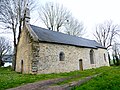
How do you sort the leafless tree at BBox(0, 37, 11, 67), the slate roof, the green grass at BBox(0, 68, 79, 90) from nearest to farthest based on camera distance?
the green grass at BBox(0, 68, 79, 90)
the slate roof
the leafless tree at BBox(0, 37, 11, 67)

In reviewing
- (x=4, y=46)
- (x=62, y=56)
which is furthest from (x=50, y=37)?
(x=4, y=46)

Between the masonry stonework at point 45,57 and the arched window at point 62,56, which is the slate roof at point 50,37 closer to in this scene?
the masonry stonework at point 45,57

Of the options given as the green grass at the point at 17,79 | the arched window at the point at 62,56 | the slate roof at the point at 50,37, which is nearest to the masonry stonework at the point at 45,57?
the arched window at the point at 62,56

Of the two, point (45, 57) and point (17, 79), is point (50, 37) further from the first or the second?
point (17, 79)

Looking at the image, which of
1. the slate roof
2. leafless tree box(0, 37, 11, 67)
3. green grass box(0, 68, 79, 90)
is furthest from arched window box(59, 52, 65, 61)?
leafless tree box(0, 37, 11, 67)

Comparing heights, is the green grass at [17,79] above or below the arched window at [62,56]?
below

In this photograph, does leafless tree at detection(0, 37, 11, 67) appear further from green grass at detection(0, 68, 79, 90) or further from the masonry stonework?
green grass at detection(0, 68, 79, 90)

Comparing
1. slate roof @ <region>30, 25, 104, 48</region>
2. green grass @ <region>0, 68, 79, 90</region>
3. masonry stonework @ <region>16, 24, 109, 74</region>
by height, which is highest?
slate roof @ <region>30, 25, 104, 48</region>

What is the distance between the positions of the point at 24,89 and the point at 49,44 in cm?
1161

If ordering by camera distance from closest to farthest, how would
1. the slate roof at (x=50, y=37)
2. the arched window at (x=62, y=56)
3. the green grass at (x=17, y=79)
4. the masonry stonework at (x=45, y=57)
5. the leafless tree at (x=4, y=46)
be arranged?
the green grass at (x=17, y=79)
the masonry stonework at (x=45, y=57)
the slate roof at (x=50, y=37)
the arched window at (x=62, y=56)
the leafless tree at (x=4, y=46)

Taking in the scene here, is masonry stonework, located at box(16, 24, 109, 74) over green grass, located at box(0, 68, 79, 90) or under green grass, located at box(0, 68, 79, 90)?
over

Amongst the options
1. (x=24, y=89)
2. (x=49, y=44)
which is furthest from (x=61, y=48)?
(x=24, y=89)

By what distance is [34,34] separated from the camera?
20156 millimetres

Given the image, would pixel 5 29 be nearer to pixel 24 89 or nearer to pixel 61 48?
pixel 61 48
